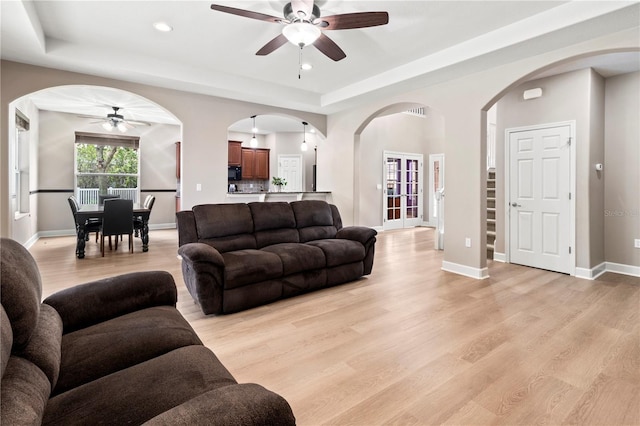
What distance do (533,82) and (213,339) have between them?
5441mm

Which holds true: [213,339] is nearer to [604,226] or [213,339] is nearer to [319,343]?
[319,343]

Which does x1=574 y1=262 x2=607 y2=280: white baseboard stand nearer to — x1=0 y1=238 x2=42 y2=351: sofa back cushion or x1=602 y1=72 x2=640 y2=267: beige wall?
x1=602 y1=72 x2=640 y2=267: beige wall

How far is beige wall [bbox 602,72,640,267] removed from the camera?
446 centimetres

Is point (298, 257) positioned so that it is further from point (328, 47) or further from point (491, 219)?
point (491, 219)

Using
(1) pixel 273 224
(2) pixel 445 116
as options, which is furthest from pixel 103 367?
(2) pixel 445 116

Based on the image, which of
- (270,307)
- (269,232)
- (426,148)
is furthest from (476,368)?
(426,148)

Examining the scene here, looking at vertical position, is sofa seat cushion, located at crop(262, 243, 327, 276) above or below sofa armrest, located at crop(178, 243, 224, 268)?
below

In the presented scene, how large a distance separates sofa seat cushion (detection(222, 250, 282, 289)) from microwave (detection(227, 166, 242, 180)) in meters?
6.59

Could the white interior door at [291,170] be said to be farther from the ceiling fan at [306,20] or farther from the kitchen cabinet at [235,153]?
the ceiling fan at [306,20]

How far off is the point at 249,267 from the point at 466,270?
9.75 feet

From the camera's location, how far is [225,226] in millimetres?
3688

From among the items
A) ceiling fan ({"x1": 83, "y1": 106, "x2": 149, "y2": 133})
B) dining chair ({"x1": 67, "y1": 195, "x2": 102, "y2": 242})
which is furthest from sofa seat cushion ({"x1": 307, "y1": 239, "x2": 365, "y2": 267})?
ceiling fan ({"x1": 83, "y1": 106, "x2": 149, "y2": 133})

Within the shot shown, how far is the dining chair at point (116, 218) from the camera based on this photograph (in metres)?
5.47

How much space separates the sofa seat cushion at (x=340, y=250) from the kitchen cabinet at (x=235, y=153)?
20.3 feet
